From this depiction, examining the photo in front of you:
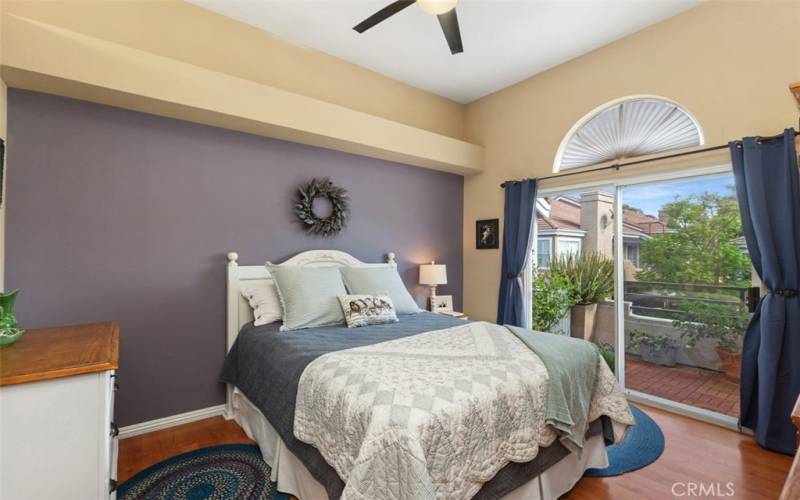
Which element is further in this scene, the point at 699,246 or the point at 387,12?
the point at 699,246

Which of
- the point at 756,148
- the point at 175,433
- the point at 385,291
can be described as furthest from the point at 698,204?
the point at 175,433

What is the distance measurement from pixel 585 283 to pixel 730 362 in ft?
3.90

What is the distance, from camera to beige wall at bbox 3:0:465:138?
2393mm

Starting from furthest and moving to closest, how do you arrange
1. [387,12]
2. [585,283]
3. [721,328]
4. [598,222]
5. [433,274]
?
[433,274] < [585,283] < [598,222] < [721,328] < [387,12]

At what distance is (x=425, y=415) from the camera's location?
129 centimetres

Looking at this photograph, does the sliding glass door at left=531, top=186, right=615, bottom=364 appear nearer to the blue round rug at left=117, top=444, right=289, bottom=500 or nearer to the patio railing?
the patio railing

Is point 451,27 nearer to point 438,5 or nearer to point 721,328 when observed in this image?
point 438,5

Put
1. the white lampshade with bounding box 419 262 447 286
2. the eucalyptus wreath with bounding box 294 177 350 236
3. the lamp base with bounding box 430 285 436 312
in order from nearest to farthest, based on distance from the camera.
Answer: the eucalyptus wreath with bounding box 294 177 350 236 → the white lampshade with bounding box 419 262 447 286 → the lamp base with bounding box 430 285 436 312

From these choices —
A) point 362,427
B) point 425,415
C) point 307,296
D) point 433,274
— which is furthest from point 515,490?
point 433,274

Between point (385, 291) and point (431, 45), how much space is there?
7.21 feet

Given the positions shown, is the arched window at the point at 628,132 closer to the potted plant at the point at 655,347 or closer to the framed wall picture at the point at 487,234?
the framed wall picture at the point at 487,234

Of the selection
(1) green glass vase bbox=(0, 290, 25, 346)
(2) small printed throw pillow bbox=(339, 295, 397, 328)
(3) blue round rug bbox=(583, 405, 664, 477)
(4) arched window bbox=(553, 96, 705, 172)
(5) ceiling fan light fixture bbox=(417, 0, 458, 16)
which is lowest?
(3) blue round rug bbox=(583, 405, 664, 477)

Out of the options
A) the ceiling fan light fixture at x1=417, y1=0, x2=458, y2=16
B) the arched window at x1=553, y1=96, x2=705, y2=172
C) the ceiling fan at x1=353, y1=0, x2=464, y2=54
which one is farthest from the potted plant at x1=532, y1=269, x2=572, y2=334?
the ceiling fan light fixture at x1=417, y1=0, x2=458, y2=16

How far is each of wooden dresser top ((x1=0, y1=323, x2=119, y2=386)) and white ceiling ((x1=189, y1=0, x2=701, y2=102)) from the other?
2432 mm
